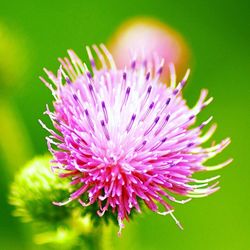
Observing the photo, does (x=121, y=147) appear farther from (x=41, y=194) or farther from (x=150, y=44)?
(x=150, y=44)

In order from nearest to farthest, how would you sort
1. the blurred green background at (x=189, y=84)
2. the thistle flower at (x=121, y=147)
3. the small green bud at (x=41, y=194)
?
the thistle flower at (x=121, y=147)
the small green bud at (x=41, y=194)
the blurred green background at (x=189, y=84)

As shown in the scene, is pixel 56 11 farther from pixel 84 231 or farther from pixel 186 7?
pixel 84 231

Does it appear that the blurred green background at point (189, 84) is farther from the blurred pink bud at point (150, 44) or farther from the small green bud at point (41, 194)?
the small green bud at point (41, 194)

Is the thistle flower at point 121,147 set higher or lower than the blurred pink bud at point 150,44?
lower

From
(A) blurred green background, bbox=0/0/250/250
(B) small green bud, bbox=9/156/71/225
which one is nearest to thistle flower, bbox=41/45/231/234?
(B) small green bud, bbox=9/156/71/225

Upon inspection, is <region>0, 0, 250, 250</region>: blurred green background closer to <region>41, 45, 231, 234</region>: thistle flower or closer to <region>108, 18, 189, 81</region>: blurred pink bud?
<region>108, 18, 189, 81</region>: blurred pink bud

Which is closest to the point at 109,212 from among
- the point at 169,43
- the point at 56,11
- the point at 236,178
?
the point at 169,43

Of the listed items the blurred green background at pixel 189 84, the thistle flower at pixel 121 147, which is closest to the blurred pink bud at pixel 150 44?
the blurred green background at pixel 189 84
